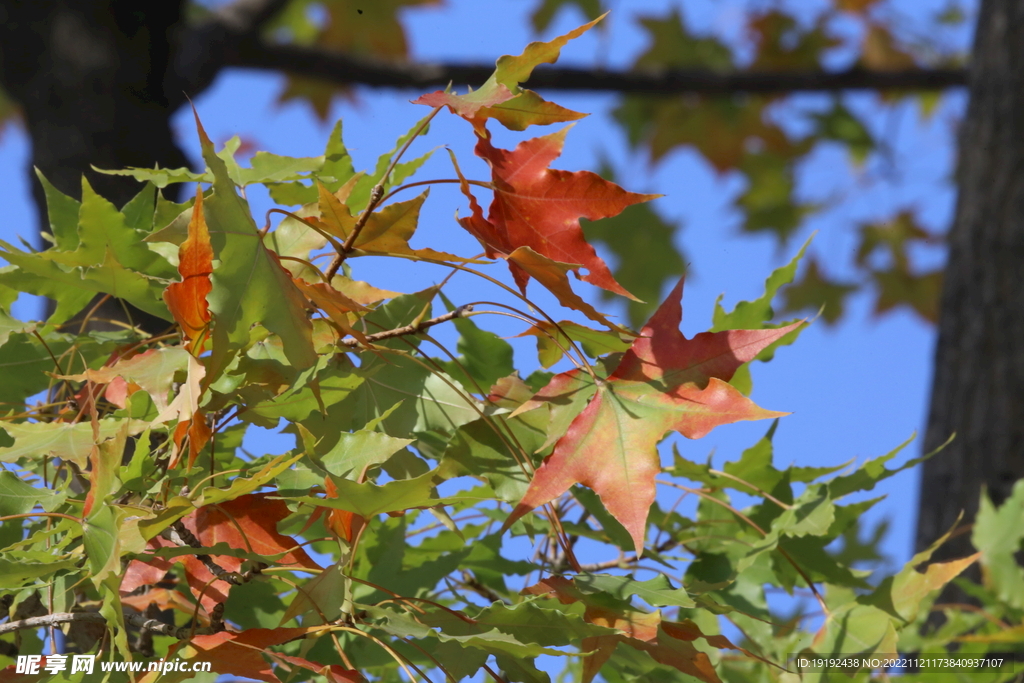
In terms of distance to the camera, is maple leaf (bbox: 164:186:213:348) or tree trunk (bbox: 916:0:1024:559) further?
tree trunk (bbox: 916:0:1024:559)

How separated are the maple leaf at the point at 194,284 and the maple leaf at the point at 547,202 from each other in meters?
0.14

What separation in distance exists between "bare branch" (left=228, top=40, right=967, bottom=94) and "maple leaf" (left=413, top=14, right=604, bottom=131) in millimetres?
1312

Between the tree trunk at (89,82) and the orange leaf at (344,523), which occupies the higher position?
the tree trunk at (89,82)

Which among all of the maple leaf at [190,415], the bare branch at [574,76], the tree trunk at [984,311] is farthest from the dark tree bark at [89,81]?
the tree trunk at [984,311]

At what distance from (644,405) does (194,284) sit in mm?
229

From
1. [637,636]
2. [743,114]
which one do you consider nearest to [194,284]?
[637,636]

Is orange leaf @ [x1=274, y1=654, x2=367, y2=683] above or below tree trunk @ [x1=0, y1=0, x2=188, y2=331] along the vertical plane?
below

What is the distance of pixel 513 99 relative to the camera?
443mm

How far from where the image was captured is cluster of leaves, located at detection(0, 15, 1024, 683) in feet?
1.27

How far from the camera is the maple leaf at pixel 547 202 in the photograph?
46cm

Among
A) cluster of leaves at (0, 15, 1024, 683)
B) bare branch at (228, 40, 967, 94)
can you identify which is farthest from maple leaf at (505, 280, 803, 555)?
bare branch at (228, 40, 967, 94)

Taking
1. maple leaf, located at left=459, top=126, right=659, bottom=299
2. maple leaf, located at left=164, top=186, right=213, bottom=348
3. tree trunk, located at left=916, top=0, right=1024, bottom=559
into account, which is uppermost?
tree trunk, located at left=916, top=0, right=1024, bottom=559

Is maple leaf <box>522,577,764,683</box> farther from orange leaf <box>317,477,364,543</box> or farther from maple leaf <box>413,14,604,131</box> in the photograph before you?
Answer: maple leaf <box>413,14,604,131</box>

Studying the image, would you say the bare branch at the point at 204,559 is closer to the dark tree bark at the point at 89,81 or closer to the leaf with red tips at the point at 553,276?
the leaf with red tips at the point at 553,276
